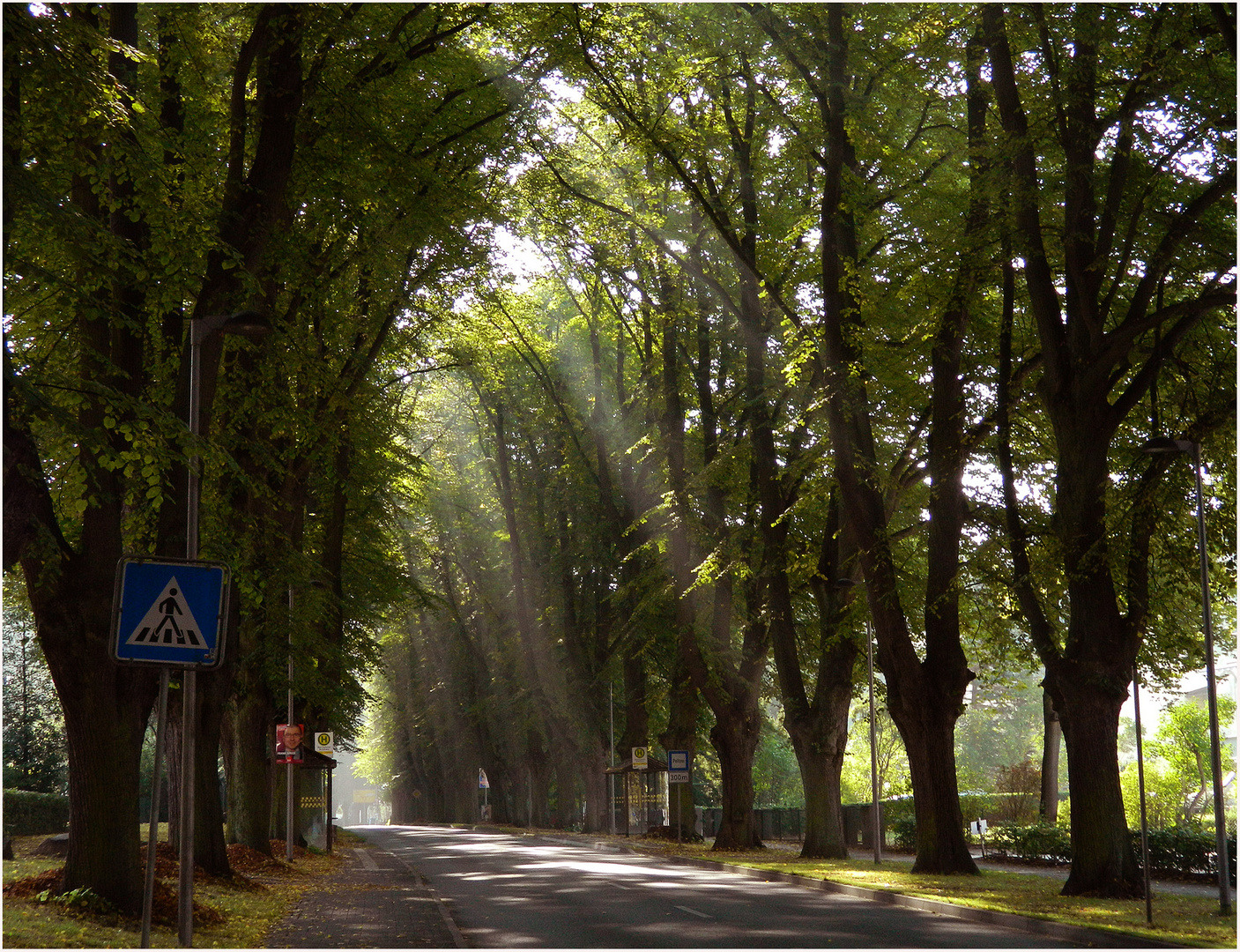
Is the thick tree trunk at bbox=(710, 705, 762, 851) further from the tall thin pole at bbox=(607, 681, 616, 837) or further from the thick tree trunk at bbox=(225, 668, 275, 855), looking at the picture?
the tall thin pole at bbox=(607, 681, 616, 837)

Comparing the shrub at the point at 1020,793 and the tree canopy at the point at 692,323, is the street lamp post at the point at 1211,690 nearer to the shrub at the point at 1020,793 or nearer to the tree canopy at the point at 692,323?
the tree canopy at the point at 692,323

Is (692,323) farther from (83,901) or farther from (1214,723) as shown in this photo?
(83,901)

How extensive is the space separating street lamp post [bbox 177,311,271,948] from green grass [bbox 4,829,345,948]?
736 millimetres

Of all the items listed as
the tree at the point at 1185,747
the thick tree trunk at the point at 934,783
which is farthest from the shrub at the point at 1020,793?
the thick tree trunk at the point at 934,783

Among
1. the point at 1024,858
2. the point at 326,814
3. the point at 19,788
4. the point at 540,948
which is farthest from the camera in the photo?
the point at 19,788

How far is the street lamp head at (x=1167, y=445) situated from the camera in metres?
15.2

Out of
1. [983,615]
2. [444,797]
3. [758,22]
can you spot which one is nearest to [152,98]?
[758,22]

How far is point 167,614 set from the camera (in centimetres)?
895

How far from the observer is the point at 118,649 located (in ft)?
28.5

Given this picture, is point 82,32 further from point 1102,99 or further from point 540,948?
point 1102,99

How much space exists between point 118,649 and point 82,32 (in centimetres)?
535

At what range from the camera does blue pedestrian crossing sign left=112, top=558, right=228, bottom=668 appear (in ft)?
28.9

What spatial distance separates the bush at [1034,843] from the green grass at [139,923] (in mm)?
19191

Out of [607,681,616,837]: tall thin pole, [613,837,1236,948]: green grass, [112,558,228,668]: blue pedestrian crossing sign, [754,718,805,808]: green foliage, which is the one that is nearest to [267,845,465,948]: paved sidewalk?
[112,558,228,668]: blue pedestrian crossing sign
